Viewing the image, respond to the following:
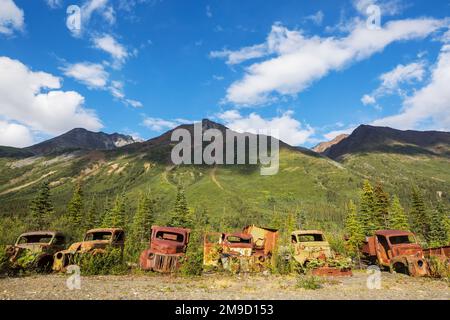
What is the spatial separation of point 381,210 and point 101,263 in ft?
153

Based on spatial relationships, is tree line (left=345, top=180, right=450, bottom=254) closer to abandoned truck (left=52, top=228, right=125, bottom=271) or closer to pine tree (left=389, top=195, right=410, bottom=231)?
pine tree (left=389, top=195, right=410, bottom=231)

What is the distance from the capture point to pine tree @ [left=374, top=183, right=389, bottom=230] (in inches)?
1898

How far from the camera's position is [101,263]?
14.4m

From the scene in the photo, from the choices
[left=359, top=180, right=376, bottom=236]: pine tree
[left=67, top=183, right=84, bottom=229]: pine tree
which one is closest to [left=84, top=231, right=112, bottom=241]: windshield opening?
[left=359, top=180, right=376, bottom=236]: pine tree

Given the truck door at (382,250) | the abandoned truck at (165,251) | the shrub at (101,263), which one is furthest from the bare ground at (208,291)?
the truck door at (382,250)

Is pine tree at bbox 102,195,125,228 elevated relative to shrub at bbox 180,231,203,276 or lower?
lower

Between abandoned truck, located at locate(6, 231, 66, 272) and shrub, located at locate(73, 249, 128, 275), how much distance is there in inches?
63.6

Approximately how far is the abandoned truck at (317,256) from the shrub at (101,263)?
841 cm

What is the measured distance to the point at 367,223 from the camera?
47.5 metres

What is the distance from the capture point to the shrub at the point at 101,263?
13875 millimetres

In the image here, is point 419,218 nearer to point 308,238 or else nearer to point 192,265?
point 308,238
